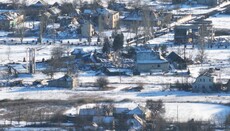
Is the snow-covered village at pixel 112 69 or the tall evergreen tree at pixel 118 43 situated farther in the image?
the tall evergreen tree at pixel 118 43

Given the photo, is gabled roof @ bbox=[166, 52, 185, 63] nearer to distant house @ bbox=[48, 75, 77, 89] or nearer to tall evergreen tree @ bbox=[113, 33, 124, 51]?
tall evergreen tree @ bbox=[113, 33, 124, 51]

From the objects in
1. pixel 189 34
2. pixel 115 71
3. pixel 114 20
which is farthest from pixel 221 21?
pixel 115 71

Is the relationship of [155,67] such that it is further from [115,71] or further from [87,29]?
[87,29]

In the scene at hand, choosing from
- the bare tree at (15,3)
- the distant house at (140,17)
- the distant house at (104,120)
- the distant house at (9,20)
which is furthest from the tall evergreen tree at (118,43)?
the bare tree at (15,3)

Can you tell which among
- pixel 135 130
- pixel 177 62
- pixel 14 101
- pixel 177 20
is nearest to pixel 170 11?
pixel 177 20

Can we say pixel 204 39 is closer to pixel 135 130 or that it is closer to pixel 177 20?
pixel 177 20

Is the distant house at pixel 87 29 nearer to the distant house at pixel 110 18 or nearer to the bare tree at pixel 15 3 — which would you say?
the distant house at pixel 110 18
